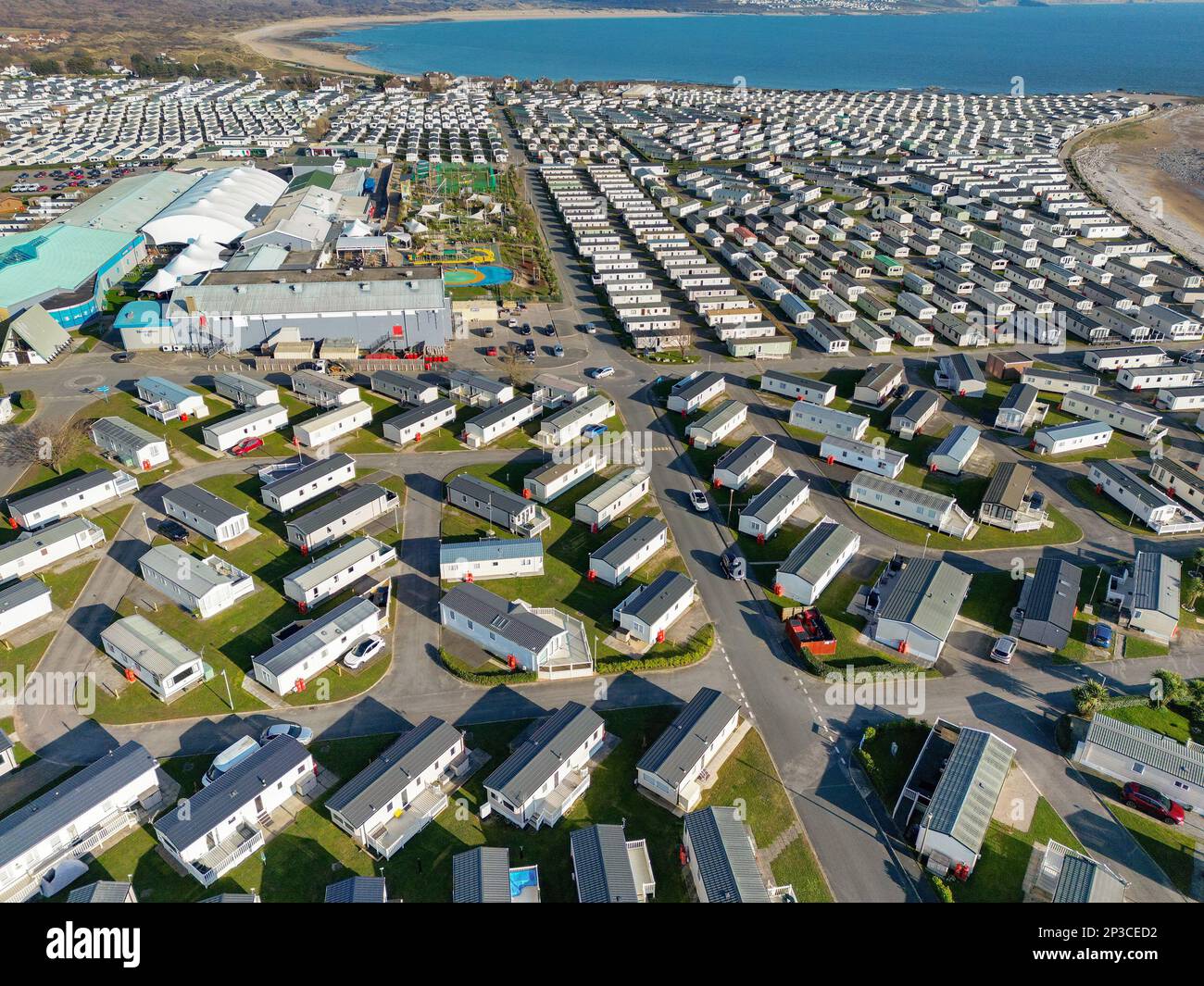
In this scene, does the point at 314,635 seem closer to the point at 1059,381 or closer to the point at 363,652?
the point at 363,652

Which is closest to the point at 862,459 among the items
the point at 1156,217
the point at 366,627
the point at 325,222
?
the point at 366,627

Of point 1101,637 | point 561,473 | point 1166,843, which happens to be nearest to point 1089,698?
point 1101,637

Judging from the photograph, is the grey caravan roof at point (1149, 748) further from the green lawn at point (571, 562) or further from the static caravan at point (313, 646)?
the static caravan at point (313, 646)

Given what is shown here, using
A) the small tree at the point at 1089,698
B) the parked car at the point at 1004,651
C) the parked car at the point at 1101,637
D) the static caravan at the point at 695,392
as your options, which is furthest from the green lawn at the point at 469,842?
the static caravan at the point at 695,392

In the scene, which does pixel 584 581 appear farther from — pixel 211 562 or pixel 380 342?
pixel 380 342

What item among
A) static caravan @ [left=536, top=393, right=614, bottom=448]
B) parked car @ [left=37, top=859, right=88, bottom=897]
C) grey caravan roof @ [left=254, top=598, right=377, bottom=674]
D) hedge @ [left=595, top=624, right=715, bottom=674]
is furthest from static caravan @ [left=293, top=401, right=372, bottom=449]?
parked car @ [left=37, top=859, right=88, bottom=897]
